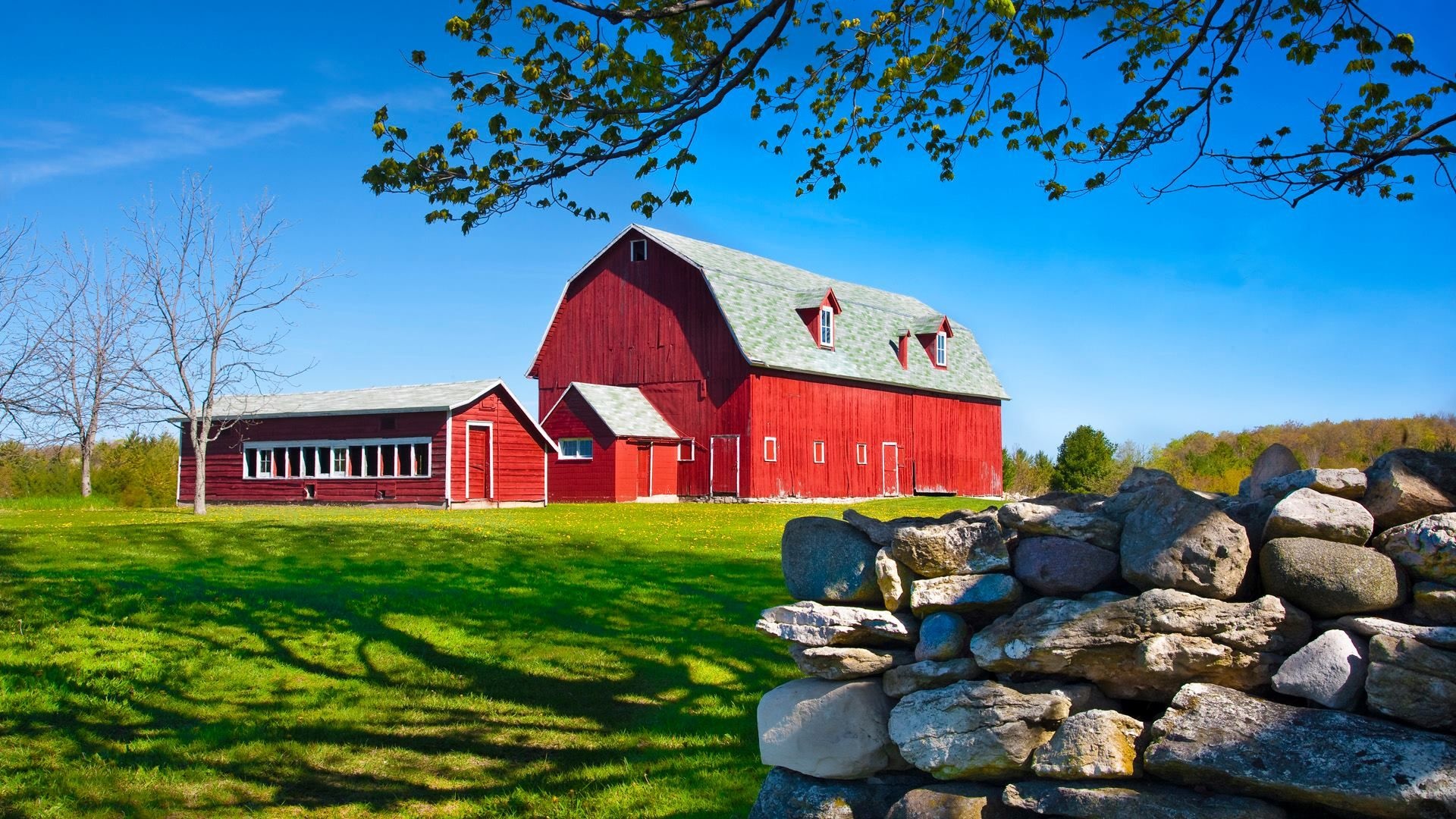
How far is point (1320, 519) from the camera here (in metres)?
4.44

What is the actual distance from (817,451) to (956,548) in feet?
109

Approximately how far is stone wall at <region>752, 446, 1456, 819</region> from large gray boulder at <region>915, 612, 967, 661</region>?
0.02 metres

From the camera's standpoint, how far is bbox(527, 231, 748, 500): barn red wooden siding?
36188 millimetres

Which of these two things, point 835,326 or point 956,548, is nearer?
point 956,548

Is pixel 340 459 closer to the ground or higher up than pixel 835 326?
closer to the ground

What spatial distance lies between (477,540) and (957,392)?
30.1 metres

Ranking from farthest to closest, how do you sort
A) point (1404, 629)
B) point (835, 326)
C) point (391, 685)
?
1. point (835, 326)
2. point (391, 685)
3. point (1404, 629)

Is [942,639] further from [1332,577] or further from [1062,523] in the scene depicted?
[1332,577]

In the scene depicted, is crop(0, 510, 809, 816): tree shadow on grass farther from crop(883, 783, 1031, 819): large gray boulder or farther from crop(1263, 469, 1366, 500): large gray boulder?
crop(1263, 469, 1366, 500): large gray boulder

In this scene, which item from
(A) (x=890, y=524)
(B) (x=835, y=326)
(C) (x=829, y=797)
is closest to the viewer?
(C) (x=829, y=797)

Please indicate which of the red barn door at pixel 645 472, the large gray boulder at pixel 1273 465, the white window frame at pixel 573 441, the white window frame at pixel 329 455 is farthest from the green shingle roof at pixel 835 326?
the large gray boulder at pixel 1273 465

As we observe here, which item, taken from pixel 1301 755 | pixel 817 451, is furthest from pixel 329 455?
pixel 1301 755

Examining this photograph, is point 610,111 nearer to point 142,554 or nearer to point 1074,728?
point 1074,728

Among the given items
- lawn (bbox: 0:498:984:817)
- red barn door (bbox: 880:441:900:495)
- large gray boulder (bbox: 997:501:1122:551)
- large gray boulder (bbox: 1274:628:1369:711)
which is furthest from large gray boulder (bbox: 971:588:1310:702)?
red barn door (bbox: 880:441:900:495)
